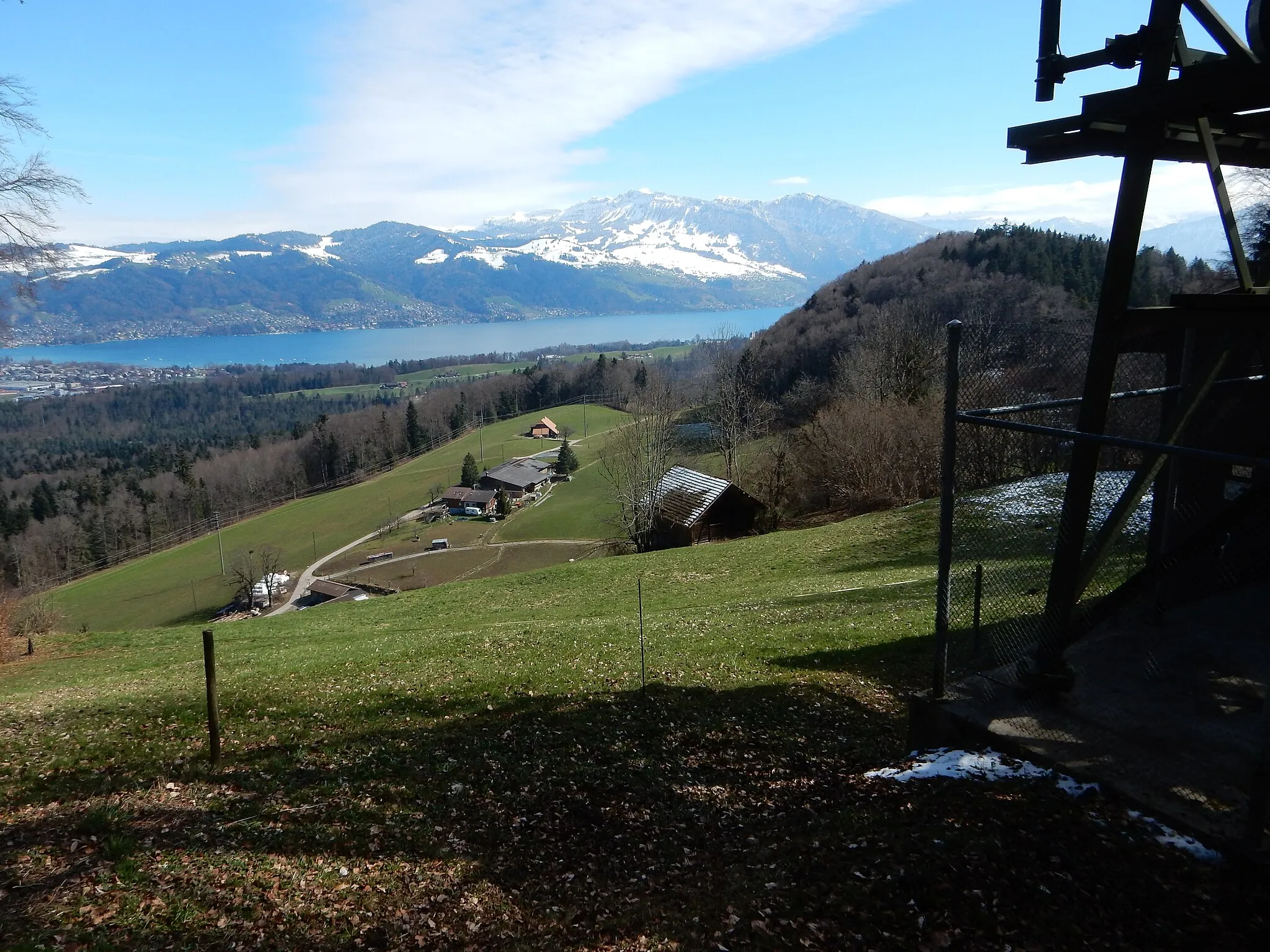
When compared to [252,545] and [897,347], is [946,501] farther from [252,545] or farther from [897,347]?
[252,545]

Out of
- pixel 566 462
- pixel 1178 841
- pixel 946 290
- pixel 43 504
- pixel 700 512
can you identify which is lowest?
pixel 43 504

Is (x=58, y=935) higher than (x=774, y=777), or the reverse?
(x=58, y=935)

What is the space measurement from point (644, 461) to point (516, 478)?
4731 cm

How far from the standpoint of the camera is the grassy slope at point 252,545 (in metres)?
61.5

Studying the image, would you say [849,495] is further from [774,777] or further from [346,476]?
[346,476]

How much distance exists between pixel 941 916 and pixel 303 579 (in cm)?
6744

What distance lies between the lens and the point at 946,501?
24.0 feet

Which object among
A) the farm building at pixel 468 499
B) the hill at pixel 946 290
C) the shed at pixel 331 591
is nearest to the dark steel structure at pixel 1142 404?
the hill at pixel 946 290

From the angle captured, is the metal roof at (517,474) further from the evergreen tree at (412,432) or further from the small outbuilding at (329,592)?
the evergreen tree at (412,432)

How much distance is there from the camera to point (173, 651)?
65.4ft

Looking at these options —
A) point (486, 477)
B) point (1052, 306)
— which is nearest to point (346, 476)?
point (486, 477)

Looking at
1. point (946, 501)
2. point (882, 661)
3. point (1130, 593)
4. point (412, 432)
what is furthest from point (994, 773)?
point (412, 432)

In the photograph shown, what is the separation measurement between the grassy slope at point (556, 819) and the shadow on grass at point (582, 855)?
0.09 feet

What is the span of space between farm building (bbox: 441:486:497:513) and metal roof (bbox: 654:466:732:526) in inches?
1598
